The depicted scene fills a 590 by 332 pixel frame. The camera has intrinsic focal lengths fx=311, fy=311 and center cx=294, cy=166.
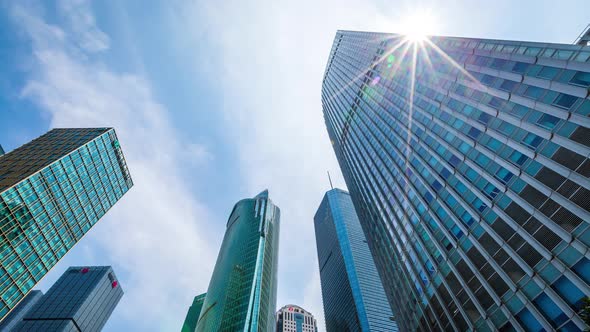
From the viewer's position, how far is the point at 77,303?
539 feet

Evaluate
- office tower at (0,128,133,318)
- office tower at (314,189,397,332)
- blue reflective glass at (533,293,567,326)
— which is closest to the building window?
blue reflective glass at (533,293,567,326)

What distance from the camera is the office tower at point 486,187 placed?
969 inches

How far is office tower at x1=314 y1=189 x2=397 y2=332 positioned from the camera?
142 m

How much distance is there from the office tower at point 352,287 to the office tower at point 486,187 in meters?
94.5

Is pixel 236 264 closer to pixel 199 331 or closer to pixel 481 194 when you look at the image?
pixel 199 331

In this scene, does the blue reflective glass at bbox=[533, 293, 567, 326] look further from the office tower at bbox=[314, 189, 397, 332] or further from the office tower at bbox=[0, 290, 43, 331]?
the office tower at bbox=[0, 290, 43, 331]

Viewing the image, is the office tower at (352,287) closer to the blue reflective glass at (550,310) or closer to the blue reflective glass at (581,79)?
the blue reflective glass at (550,310)

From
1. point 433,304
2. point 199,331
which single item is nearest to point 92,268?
point 199,331

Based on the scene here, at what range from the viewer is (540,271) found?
83.3ft

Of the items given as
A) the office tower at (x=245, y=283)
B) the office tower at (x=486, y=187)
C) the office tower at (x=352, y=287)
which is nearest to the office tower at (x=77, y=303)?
the office tower at (x=245, y=283)

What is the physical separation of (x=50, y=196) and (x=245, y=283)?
273ft

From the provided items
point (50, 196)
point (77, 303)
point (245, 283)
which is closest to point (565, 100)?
point (50, 196)

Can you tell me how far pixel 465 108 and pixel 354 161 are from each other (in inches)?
1769

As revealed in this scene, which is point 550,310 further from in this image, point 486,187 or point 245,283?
point 245,283
